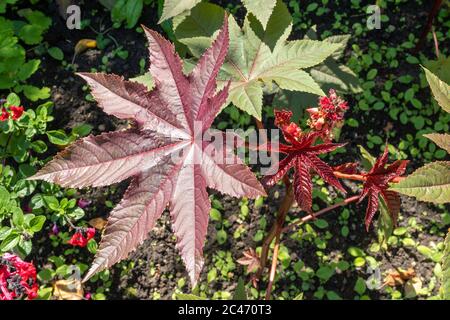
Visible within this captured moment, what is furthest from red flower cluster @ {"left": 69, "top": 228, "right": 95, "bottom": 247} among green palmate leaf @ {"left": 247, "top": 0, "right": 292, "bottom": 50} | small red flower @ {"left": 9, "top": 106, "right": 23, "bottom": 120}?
green palmate leaf @ {"left": 247, "top": 0, "right": 292, "bottom": 50}

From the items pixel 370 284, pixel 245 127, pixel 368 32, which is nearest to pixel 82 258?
pixel 245 127

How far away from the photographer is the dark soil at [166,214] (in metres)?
2.18

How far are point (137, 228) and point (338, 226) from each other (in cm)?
126

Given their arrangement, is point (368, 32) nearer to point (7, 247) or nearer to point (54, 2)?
point (54, 2)

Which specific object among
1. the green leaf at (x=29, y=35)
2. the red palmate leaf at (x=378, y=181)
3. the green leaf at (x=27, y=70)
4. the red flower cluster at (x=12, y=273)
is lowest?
the red flower cluster at (x=12, y=273)

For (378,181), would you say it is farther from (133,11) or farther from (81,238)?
(133,11)

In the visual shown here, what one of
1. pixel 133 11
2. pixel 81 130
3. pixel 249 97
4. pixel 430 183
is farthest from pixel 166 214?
pixel 430 183

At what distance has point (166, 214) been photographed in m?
2.27

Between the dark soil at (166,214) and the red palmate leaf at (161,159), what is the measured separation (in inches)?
39.6

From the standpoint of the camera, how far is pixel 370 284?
215 cm

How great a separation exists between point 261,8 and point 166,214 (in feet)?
3.58

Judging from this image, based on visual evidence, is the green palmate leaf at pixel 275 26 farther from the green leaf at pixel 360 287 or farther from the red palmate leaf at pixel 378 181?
the green leaf at pixel 360 287

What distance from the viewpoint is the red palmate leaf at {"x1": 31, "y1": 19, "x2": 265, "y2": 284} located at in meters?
1.22

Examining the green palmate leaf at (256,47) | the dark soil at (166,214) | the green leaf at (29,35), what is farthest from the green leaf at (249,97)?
the green leaf at (29,35)
